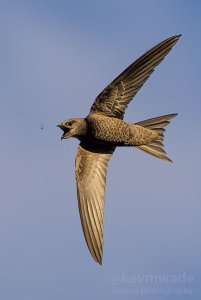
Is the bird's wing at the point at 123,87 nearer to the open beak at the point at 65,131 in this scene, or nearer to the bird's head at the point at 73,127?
the bird's head at the point at 73,127

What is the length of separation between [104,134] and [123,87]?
779 mm

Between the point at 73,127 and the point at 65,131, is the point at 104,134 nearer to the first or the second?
the point at 73,127

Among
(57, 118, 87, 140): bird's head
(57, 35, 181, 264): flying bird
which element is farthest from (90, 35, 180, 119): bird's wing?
(57, 118, 87, 140): bird's head

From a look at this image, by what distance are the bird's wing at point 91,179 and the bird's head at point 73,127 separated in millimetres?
696

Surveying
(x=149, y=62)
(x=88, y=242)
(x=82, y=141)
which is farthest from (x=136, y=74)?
(x=88, y=242)

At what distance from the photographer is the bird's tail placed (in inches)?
588

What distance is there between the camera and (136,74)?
14.6 meters

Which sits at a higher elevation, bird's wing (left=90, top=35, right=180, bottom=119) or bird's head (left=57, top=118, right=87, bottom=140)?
bird's wing (left=90, top=35, right=180, bottom=119)

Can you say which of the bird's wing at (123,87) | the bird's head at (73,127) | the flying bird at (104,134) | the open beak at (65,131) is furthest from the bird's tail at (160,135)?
the open beak at (65,131)

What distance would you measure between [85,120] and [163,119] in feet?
3.98

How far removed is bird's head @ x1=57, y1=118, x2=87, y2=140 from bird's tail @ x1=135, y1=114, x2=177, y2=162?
97cm

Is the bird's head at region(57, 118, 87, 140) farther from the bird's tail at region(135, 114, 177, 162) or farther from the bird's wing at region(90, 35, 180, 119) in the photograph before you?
the bird's tail at region(135, 114, 177, 162)

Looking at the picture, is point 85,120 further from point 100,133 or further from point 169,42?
point 169,42

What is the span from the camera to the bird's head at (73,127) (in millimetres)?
14344
